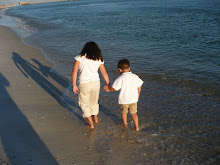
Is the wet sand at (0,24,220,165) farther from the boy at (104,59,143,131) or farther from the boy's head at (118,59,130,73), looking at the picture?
the boy's head at (118,59,130,73)

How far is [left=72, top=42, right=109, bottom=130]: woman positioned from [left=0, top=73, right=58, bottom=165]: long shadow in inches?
42.5

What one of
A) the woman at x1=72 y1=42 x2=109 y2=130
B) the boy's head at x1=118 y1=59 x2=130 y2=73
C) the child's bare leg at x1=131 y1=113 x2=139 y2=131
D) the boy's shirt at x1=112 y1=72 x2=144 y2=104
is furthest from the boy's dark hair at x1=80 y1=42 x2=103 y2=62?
the child's bare leg at x1=131 y1=113 x2=139 y2=131

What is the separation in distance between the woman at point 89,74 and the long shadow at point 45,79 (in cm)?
71

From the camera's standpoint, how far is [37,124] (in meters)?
4.59

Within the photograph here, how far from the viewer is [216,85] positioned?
7023 millimetres

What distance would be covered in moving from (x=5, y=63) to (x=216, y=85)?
315 inches

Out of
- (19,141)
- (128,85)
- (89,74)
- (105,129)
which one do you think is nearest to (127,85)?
(128,85)

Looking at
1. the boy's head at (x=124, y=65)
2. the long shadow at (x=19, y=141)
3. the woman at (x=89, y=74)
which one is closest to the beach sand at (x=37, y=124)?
the long shadow at (x=19, y=141)

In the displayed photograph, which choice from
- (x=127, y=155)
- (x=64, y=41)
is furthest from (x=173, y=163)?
(x=64, y=41)

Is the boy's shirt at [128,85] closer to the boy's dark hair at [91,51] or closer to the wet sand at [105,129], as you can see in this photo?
the boy's dark hair at [91,51]

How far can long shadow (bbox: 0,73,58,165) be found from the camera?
3.50 meters

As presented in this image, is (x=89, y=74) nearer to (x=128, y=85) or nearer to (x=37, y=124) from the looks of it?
(x=128, y=85)

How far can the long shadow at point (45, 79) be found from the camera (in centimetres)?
583

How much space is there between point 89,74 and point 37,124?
157 cm
